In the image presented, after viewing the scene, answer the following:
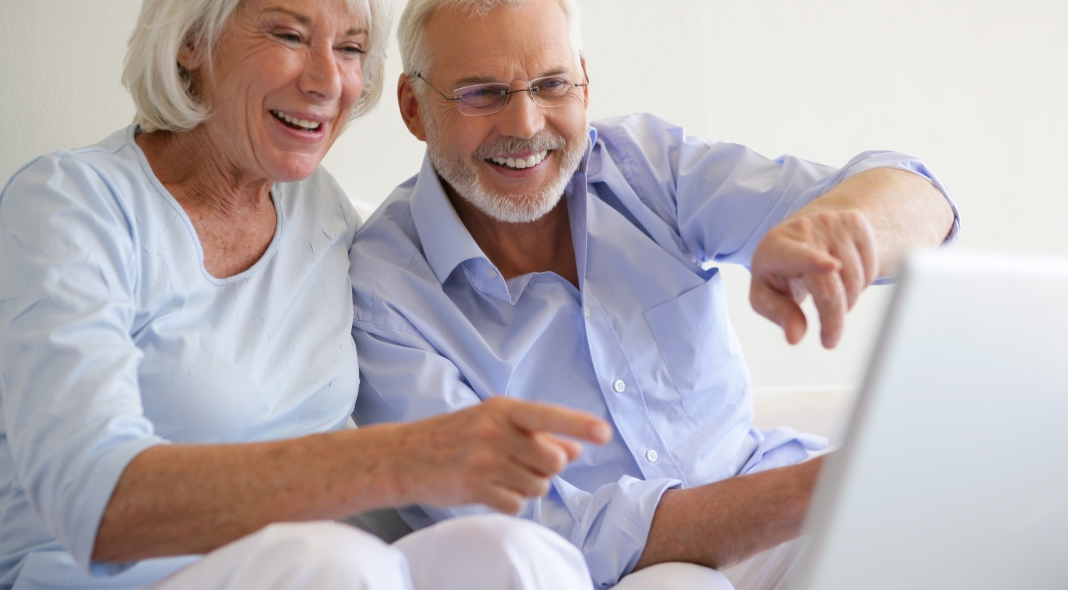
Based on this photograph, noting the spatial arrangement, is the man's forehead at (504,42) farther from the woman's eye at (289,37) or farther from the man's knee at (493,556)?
the man's knee at (493,556)

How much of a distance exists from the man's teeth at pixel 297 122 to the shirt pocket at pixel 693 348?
0.65m

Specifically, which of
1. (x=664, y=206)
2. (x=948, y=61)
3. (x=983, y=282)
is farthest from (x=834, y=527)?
(x=948, y=61)

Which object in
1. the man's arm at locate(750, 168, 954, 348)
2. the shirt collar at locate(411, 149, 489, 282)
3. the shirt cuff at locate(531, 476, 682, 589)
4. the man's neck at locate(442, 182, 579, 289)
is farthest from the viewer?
the man's neck at locate(442, 182, 579, 289)

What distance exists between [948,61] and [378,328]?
2433 mm

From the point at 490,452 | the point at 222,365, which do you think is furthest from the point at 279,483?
the point at 222,365

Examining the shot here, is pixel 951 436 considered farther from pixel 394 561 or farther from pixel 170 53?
pixel 170 53

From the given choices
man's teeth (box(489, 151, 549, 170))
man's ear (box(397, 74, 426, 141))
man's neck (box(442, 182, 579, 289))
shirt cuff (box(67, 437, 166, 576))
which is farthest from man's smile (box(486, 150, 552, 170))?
shirt cuff (box(67, 437, 166, 576))

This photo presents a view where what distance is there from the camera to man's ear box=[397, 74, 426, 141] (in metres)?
1.76

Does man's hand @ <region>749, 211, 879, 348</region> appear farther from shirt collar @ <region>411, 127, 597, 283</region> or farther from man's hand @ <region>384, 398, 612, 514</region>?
shirt collar @ <region>411, 127, 597, 283</region>

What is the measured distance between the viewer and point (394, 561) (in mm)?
852

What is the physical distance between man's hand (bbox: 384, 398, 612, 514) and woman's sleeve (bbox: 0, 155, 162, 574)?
0.91ft

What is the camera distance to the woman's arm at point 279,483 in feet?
2.74

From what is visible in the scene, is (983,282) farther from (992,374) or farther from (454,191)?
(454,191)

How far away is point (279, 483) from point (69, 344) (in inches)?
11.4
